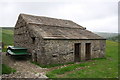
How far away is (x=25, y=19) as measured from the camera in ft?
51.0

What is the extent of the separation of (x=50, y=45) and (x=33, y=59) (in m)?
2.96

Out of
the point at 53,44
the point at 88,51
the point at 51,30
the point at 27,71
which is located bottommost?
the point at 27,71

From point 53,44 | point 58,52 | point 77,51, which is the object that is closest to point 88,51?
point 77,51

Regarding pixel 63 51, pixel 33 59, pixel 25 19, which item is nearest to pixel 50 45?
pixel 63 51

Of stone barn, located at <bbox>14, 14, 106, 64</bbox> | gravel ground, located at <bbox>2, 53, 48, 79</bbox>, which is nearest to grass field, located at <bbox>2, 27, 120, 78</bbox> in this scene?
gravel ground, located at <bbox>2, 53, 48, 79</bbox>

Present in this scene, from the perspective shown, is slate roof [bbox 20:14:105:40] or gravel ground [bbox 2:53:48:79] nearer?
gravel ground [bbox 2:53:48:79]

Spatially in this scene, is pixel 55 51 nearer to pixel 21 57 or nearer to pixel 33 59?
pixel 33 59

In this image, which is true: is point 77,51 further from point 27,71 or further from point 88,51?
point 27,71

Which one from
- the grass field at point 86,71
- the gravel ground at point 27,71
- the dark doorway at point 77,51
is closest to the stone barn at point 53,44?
the dark doorway at point 77,51

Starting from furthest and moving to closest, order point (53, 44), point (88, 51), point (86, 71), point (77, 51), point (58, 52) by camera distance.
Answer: point (88, 51) < point (77, 51) < point (58, 52) < point (53, 44) < point (86, 71)

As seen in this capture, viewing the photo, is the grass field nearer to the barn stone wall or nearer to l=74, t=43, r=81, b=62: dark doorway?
the barn stone wall

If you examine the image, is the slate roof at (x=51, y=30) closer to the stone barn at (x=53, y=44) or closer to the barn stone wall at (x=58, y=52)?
the stone barn at (x=53, y=44)

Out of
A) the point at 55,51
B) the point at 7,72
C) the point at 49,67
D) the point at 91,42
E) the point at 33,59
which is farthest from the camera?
the point at 91,42

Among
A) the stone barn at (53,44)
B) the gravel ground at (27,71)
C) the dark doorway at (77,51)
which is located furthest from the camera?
the dark doorway at (77,51)
